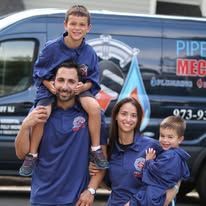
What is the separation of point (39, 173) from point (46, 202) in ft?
0.53

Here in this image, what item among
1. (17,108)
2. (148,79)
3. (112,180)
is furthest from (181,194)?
(112,180)

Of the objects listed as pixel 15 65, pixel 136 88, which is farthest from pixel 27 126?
pixel 136 88

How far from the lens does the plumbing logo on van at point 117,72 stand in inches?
315

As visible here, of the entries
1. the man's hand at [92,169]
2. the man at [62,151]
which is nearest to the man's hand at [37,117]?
the man at [62,151]

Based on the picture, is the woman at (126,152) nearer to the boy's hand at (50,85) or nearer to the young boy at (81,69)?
the young boy at (81,69)

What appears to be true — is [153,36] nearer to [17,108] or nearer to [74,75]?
[17,108]

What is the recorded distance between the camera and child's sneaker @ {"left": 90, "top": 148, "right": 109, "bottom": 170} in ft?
11.5

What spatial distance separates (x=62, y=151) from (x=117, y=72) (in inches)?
185

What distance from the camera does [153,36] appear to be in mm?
8281

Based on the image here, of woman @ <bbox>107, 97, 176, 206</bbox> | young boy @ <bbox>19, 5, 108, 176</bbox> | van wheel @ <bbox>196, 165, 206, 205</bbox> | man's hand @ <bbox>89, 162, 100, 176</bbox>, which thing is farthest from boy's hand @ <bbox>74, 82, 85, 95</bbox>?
van wheel @ <bbox>196, 165, 206, 205</bbox>

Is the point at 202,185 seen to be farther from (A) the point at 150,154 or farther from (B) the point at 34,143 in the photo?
(B) the point at 34,143

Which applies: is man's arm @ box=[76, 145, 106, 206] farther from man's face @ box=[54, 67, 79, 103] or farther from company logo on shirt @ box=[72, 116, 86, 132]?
man's face @ box=[54, 67, 79, 103]

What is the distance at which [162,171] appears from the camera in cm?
355

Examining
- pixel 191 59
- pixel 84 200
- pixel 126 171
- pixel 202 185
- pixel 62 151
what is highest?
pixel 191 59
